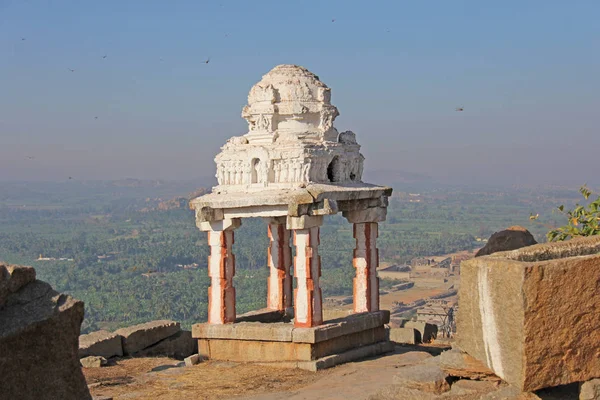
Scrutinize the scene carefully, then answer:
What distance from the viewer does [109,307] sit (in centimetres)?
6212

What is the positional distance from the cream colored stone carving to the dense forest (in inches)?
190

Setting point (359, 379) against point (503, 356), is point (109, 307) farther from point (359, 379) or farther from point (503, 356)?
point (503, 356)

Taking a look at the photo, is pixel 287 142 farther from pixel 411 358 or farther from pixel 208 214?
pixel 411 358

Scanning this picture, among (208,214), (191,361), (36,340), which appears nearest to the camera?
(36,340)

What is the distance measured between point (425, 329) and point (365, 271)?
308 centimetres

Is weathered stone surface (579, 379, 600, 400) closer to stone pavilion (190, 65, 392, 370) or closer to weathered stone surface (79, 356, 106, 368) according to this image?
stone pavilion (190, 65, 392, 370)

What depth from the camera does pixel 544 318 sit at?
709 cm

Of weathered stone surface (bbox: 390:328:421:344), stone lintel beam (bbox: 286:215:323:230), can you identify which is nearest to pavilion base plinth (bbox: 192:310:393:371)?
stone lintel beam (bbox: 286:215:323:230)

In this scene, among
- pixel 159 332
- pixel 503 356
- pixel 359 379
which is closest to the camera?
Result: pixel 503 356

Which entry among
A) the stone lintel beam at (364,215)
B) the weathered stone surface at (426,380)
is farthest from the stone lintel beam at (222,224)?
the weathered stone surface at (426,380)

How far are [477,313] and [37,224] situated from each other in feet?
554

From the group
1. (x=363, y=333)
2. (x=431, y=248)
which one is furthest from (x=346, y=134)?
(x=431, y=248)

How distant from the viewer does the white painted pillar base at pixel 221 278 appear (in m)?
14.9

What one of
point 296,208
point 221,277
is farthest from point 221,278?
point 296,208
